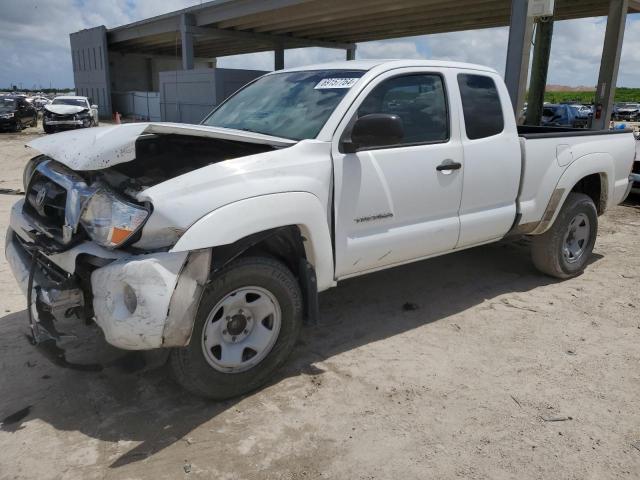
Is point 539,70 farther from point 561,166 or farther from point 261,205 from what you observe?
point 261,205

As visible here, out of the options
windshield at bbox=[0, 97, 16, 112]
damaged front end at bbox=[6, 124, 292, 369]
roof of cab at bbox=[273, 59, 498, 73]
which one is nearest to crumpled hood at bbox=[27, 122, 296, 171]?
damaged front end at bbox=[6, 124, 292, 369]

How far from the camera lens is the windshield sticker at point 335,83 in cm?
363

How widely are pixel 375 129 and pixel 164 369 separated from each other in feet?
6.79

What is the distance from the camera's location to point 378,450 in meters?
2.76

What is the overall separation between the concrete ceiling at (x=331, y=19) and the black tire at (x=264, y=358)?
55.3 feet

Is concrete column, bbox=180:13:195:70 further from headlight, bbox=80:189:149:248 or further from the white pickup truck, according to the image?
headlight, bbox=80:189:149:248

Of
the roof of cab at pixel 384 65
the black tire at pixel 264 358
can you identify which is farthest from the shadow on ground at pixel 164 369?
the roof of cab at pixel 384 65

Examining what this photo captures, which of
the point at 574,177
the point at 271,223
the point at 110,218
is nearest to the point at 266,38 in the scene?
the point at 574,177

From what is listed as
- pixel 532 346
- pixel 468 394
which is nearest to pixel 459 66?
pixel 532 346

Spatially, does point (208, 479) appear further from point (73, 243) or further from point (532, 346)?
point (532, 346)

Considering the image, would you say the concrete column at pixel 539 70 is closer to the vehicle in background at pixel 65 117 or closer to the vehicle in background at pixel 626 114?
the vehicle in background at pixel 65 117

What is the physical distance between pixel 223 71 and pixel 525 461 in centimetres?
2269

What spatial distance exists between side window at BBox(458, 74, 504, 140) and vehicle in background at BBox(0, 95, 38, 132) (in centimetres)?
2684

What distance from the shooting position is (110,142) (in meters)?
2.92
